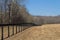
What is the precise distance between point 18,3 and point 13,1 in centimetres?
290

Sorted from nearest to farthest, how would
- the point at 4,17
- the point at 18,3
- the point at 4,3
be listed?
the point at 4,17
the point at 4,3
the point at 18,3

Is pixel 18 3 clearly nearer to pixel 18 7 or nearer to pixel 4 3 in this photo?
pixel 18 7

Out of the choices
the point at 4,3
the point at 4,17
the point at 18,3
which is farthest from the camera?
the point at 18,3

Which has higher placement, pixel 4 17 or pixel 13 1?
pixel 13 1

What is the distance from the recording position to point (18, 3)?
2446 inches

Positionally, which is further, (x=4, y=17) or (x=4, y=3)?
(x=4, y=3)

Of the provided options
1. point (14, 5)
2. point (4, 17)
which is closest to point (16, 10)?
point (14, 5)

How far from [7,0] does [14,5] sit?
234 centimetres

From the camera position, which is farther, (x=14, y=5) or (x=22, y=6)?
(x=22, y=6)

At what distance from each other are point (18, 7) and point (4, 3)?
478cm

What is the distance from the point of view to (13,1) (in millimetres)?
59531

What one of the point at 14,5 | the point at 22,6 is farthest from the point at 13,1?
the point at 22,6

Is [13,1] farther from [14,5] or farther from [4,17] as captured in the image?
[4,17]

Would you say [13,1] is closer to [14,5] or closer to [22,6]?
[14,5]
